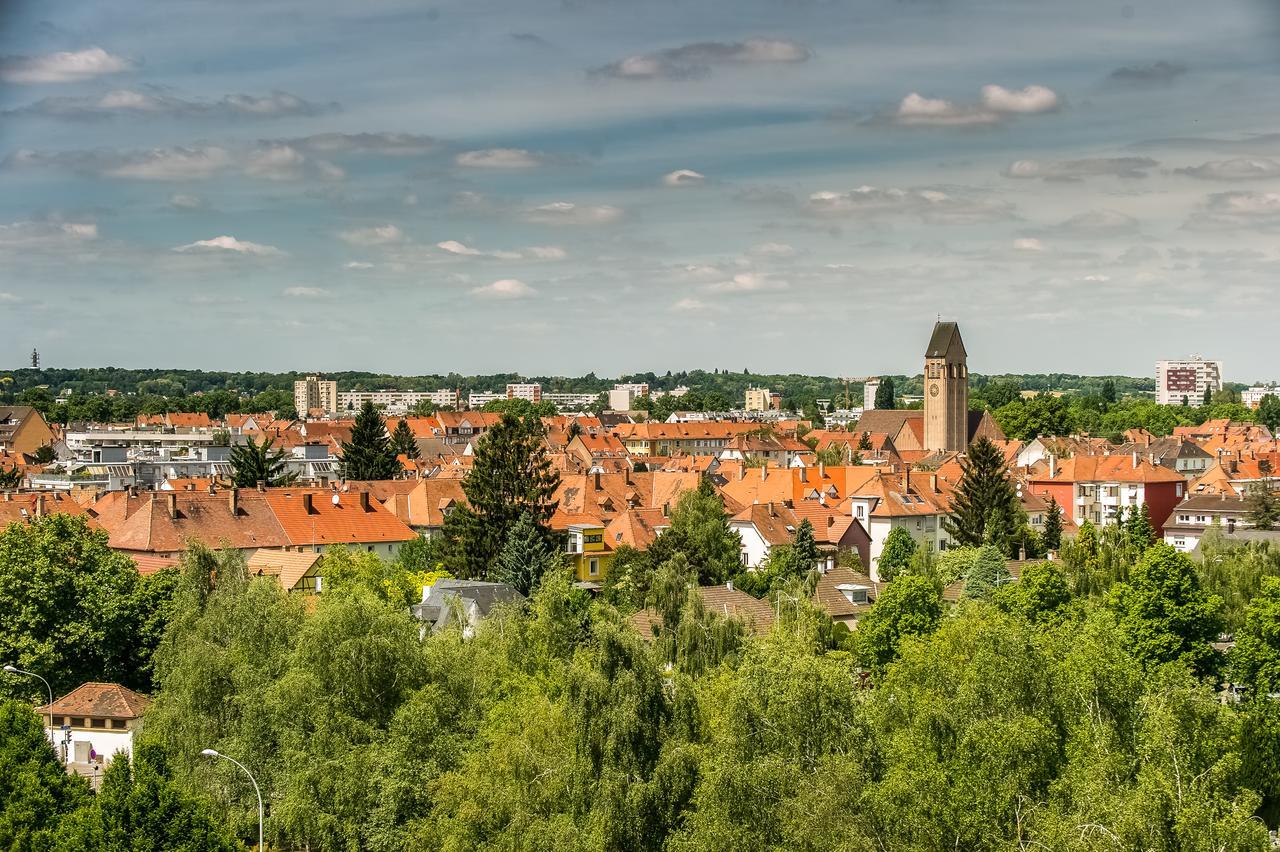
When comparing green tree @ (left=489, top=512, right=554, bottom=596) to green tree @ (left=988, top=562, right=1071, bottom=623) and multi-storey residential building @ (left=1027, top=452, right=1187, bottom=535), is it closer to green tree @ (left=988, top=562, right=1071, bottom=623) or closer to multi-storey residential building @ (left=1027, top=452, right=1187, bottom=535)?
green tree @ (left=988, top=562, right=1071, bottom=623)

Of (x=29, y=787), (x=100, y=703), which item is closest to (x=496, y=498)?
(x=100, y=703)

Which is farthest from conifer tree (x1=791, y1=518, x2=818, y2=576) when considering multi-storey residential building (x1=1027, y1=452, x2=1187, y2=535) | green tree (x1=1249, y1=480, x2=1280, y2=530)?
multi-storey residential building (x1=1027, y1=452, x2=1187, y2=535)

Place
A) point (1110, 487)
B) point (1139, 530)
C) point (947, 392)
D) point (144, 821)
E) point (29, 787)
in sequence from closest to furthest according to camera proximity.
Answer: point (144, 821) < point (29, 787) < point (1139, 530) < point (1110, 487) < point (947, 392)

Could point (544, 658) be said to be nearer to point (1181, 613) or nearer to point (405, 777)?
point (405, 777)

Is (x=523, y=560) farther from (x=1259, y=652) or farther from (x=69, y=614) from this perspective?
(x=1259, y=652)

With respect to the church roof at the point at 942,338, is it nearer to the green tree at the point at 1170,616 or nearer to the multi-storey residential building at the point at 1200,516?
the multi-storey residential building at the point at 1200,516
